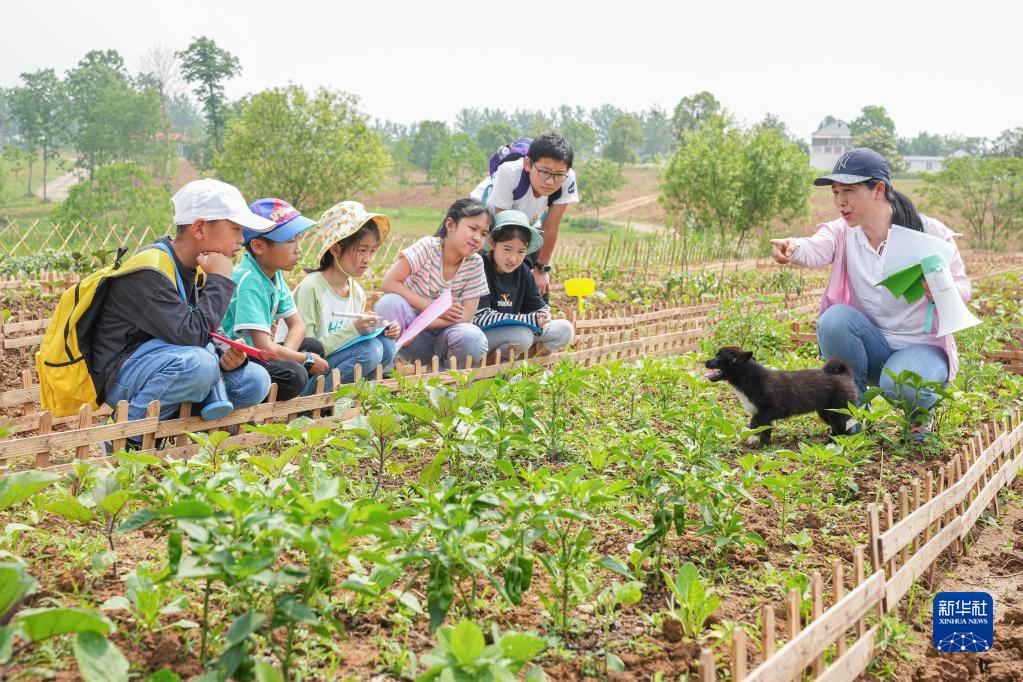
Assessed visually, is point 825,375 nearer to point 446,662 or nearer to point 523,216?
point 523,216

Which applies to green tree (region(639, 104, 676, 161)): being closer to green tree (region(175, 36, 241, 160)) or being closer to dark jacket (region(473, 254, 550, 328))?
green tree (region(175, 36, 241, 160))

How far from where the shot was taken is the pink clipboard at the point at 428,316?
4.86m

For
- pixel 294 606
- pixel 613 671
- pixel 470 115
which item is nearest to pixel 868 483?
pixel 613 671

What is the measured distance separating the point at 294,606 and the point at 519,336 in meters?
4.05

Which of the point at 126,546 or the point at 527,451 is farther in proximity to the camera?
the point at 527,451

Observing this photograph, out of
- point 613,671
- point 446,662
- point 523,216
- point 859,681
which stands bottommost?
point 859,681

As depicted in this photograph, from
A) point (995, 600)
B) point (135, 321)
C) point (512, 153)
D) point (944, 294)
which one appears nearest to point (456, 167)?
point (512, 153)

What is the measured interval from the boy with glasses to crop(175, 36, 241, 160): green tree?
→ 4827 cm

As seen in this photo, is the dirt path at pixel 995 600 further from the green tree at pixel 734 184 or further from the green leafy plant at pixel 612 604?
the green tree at pixel 734 184

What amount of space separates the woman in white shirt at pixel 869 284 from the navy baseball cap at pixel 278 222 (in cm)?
250

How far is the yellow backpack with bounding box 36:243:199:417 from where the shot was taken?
10.8ft

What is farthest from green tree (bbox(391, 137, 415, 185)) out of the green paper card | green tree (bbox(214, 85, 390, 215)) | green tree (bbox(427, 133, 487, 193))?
the green paper card

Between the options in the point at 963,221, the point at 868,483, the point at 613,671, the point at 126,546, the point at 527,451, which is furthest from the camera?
the point at 963,221

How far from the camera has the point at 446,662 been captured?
1540 millimetres
